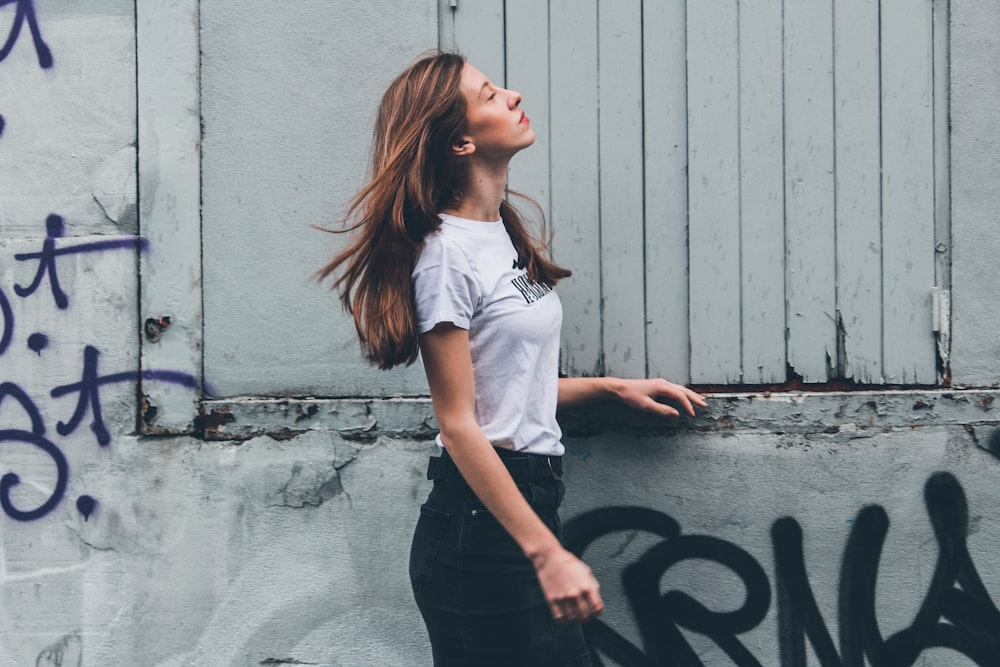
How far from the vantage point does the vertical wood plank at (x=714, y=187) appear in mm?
2742

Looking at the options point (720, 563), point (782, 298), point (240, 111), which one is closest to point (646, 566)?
point (720, 563)

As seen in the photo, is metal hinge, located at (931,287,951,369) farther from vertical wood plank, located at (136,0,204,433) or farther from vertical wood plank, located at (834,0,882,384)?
vertical wood plank, located at (136,0,204,433)

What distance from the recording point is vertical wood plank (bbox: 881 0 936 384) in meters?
2.72

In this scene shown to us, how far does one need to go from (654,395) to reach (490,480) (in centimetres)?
84

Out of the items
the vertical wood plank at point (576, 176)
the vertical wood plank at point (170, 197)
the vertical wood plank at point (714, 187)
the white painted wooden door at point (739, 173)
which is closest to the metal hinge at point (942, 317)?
the white painted wooden door at point (739, 173)

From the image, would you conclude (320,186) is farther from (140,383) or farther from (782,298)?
(782,298)

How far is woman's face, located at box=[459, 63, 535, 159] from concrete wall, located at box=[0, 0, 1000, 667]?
646mm

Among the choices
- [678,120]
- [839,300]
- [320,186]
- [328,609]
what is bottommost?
[328,609]

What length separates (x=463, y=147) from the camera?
2.17m

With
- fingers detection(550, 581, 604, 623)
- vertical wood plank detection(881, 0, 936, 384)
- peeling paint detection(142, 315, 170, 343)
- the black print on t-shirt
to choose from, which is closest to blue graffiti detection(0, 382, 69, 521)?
peeling paint detection(142, 315, 170, 343)

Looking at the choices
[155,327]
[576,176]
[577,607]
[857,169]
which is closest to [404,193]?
[576,176]

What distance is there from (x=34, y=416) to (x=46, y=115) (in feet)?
2.77

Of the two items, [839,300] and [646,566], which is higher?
[839,300]

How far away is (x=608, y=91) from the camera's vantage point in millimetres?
2748
